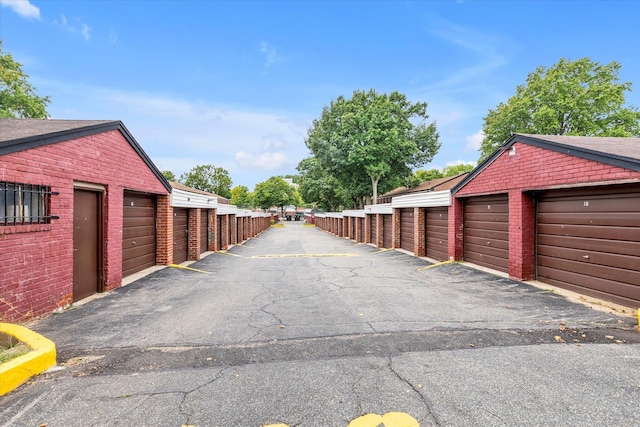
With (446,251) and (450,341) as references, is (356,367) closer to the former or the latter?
(450,341)

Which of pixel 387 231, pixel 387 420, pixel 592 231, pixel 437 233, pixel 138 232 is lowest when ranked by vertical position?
pixel 387 420

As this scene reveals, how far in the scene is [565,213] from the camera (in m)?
7.55

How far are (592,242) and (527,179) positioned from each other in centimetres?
210

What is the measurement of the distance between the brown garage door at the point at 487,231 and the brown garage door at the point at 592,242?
125 cm

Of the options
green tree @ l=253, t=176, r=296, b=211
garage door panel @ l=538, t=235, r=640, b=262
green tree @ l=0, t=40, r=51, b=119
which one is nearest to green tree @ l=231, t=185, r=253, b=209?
green tree @ l=253, t=176, r=296, b=211

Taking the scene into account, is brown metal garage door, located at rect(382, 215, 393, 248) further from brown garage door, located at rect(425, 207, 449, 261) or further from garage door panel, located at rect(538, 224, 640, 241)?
garage door panel, located at rect(538, 224, 640, 241)

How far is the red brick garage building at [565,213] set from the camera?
6.13 m

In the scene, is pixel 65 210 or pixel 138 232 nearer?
pixel 65 210

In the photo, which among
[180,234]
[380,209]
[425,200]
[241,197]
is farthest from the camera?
[241,197]

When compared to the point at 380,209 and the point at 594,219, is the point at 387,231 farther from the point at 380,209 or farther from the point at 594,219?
the point at 594,219

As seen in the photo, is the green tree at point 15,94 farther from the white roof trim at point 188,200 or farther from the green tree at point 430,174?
the green tree at point 430,174

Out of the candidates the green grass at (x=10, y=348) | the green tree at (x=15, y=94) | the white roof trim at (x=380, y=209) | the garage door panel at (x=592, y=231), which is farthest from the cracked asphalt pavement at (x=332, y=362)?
the green tree at (x=15, y=94)

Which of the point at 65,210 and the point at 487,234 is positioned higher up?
the point at 65,210

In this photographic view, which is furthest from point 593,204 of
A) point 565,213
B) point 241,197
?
point 241,197
